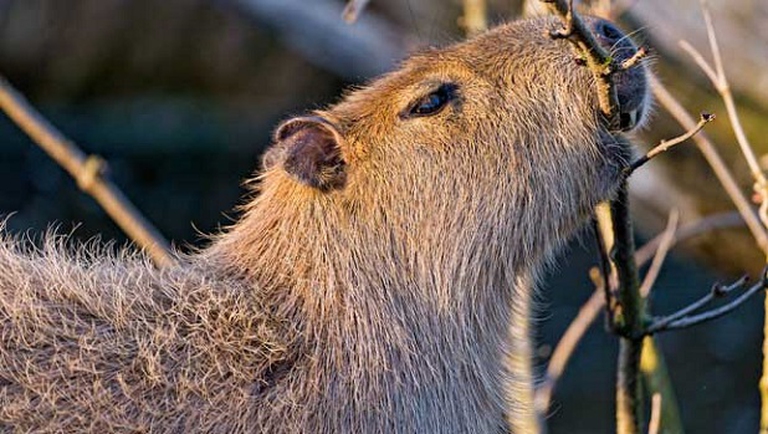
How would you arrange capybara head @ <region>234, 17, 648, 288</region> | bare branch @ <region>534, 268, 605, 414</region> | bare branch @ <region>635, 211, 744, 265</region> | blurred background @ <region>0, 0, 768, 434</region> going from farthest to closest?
blurred background @ <region>0, 0, 768, 434</region>
bare branch @ <region>635, 211, 744, 265</region>
bare branch @ <region>534, 268, 605, 414</region>
capybara head @ <region>234, 17, 648, 288</region>

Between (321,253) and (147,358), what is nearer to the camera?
(147,358)

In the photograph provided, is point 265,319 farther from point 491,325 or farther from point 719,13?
point 719,13

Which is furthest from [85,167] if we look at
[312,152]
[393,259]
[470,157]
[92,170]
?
[470,157]

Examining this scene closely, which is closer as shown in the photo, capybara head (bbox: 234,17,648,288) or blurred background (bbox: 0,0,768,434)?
capybara head (bbox: 234,17,648,288)

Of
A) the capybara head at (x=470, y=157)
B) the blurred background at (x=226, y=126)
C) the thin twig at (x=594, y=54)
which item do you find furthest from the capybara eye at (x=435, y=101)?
the blurred background at (x=226, y=126)

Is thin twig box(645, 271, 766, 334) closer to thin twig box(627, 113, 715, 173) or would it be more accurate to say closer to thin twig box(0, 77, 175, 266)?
thin twig box(627, 113, 715, 173)

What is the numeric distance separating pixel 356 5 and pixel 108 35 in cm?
685

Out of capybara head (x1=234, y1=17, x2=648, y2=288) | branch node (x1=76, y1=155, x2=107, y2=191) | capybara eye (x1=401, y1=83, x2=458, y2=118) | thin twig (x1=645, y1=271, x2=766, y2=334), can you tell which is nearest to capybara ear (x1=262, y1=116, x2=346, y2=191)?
capybara head (x1=234, y1=17, x2=648, y2=288)

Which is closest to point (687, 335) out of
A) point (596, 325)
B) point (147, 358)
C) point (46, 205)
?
point (596, 325)

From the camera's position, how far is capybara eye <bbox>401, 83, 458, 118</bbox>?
3229 mm

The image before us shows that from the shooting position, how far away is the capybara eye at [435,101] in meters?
3.23

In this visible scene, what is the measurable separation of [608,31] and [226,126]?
7627 millimetres

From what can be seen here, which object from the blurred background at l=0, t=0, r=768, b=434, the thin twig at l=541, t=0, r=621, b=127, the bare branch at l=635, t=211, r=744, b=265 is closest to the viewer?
the thin twig at l=541, t=0, r=621, b=127

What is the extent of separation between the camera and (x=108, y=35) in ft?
33.4
